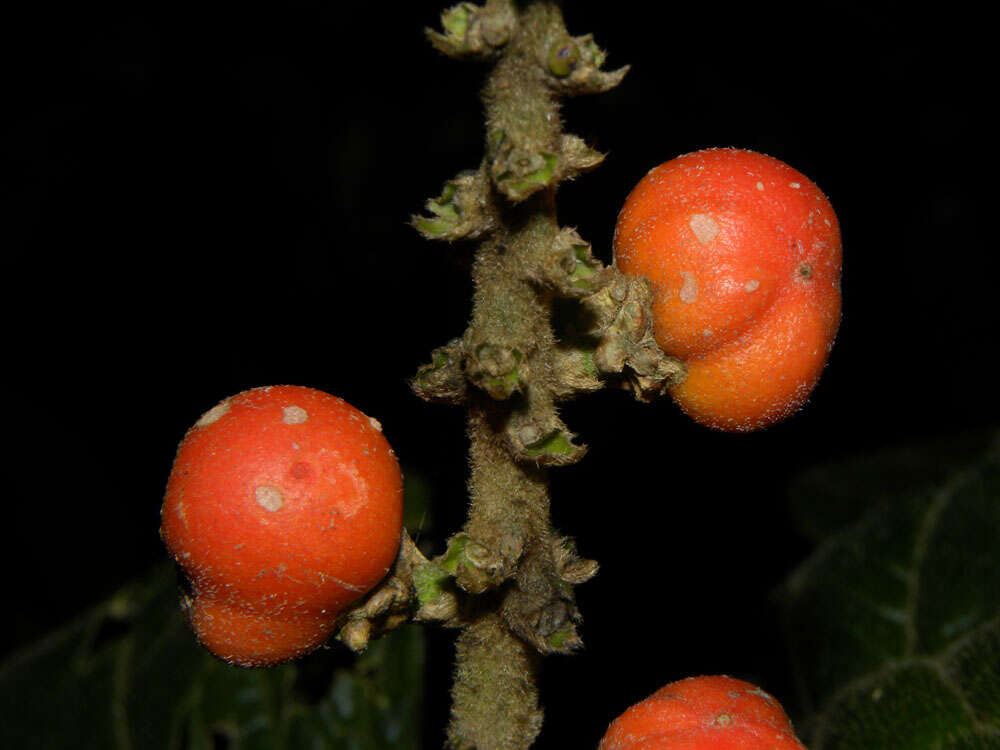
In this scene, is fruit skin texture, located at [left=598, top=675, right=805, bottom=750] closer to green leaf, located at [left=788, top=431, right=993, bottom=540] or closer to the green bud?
the green bud

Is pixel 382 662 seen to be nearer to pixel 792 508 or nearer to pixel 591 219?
pixel 792 508

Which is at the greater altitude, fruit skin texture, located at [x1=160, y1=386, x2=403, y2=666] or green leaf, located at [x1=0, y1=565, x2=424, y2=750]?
fruit skin texture, located at [x1=160, y1=386, x2=403, y2=666]

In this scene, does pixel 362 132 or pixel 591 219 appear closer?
pixel 591 219

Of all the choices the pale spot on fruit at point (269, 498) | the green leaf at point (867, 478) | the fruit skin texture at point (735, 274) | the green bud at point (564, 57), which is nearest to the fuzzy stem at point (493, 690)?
the pale spot on fruit at point (269, 498)

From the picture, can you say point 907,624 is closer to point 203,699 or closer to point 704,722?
point 704,722

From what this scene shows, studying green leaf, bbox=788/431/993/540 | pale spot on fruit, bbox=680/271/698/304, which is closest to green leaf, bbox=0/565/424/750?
green leaf, bbox=788/431/993/540

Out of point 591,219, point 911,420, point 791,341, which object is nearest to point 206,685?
point 791,341
